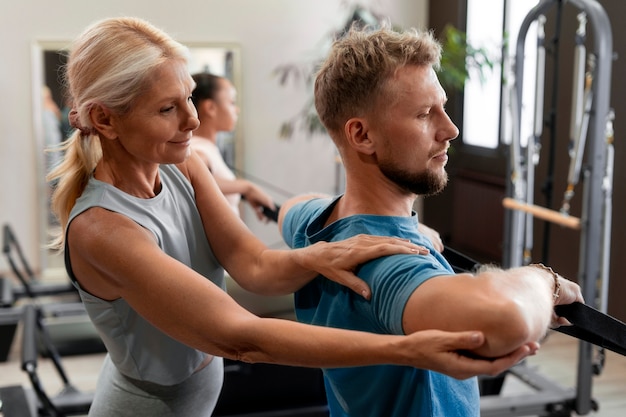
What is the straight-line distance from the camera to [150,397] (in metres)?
1.40

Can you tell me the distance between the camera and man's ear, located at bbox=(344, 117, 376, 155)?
3.83 ft

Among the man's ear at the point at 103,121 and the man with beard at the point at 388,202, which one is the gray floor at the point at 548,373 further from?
the man's ear at the point at 103,121

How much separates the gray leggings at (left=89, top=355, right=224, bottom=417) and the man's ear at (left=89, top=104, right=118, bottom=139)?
1.48ft

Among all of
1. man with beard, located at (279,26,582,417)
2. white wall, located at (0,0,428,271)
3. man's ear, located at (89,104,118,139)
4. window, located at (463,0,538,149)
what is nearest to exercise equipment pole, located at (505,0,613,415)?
window, located at (463,0,538,149)

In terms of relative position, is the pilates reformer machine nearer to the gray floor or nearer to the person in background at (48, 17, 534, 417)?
the gray floor

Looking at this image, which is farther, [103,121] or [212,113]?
[212,113]

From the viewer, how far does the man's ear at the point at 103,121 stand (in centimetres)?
125

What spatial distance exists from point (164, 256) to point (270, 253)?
0.90 ft

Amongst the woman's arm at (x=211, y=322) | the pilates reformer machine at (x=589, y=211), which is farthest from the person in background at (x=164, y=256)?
the pilates reformer machine at (x=589, y=211)

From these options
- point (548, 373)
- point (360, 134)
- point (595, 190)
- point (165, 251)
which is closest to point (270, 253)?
point (165, 251)

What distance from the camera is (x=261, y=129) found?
19.5 ft

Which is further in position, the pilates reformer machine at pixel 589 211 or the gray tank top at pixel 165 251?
the pilates reformer machine at pixel 589 211

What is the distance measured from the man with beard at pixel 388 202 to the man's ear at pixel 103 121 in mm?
337

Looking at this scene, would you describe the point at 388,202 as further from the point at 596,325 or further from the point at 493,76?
the point at 493,76
